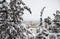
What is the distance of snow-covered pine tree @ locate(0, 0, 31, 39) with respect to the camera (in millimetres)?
1615

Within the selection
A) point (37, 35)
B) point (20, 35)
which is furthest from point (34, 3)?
point (20, 35)

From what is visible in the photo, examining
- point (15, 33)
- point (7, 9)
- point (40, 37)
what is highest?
point (7, 9)

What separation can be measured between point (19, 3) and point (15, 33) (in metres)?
0.40

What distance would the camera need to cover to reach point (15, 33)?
5.42 feet

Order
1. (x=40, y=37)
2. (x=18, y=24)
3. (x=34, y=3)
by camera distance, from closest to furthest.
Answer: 1. (x=18, y=24)
2. (x=40, y=37)
3. (x=34, y=3)

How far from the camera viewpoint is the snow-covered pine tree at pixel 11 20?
1.62 meters

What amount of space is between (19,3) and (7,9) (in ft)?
0.66

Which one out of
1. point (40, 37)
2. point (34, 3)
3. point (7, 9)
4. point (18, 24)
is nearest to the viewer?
point (7, 9)

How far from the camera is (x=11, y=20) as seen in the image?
64.7 inches

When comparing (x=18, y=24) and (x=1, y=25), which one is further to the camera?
(x=18, y=24)

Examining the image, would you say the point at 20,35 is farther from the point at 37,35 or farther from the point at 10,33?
the point at 37,35

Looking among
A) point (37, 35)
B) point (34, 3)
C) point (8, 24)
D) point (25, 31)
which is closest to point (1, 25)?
point (8, 24)

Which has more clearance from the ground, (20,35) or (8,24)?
(8,24)

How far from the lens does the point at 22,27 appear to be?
1.70 metres
